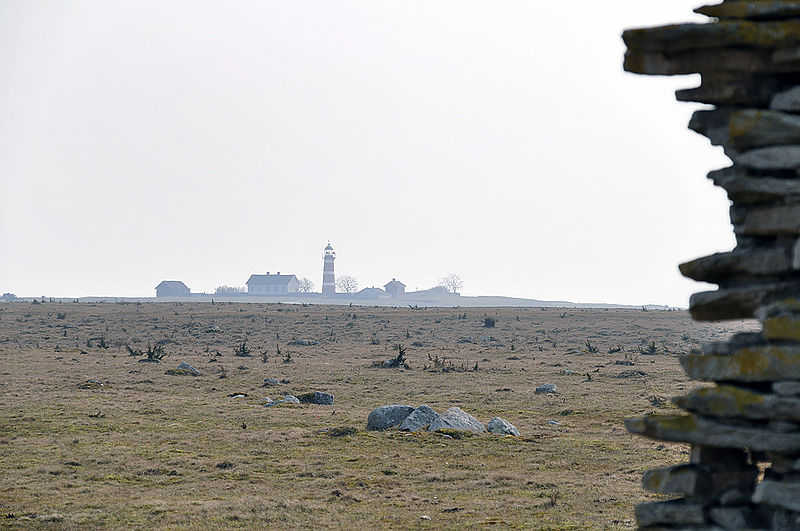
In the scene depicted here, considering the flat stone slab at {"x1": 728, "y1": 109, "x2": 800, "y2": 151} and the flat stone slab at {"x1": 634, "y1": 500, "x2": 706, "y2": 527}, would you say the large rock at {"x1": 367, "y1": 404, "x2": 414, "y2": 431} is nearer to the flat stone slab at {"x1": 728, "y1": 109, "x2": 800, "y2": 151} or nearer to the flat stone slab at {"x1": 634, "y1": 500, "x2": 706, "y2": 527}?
the flat stone slab at {"x1": 634, "y1": 500, "x2": 706, "y2": 527}

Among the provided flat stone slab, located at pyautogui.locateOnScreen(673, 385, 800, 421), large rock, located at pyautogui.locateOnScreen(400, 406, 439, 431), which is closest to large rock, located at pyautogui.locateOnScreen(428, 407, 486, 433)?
large rock, located at pyautogui.locateOnScreen(400, 406, 439, 431)

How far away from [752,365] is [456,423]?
636 inches

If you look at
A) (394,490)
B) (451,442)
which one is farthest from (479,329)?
(394,490)

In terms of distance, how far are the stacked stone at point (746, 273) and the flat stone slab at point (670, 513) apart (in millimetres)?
10

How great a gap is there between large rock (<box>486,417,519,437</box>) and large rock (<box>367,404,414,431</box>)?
226 centimetres

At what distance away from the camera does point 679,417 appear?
7.97m

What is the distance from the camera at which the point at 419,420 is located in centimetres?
2355

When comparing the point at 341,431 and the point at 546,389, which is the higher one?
the point at 546,389

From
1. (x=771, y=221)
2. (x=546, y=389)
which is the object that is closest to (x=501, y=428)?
(x=546, y=389)

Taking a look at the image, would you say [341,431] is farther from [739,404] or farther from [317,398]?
[739,404]

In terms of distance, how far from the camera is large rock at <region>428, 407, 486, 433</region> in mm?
23031

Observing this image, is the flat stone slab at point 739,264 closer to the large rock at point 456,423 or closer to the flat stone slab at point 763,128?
the flat stone slab at point 763,128

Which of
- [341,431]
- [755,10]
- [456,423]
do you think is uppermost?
[755,10]

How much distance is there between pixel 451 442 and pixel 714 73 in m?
15.5
